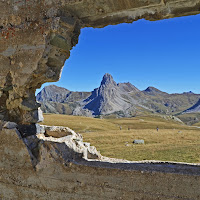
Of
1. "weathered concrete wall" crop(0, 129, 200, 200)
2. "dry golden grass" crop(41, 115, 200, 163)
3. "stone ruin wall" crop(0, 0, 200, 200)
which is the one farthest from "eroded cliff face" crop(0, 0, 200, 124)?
"dry golden grass" crop(41, 115, 200, 163)

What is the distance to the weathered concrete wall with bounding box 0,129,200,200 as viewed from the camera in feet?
10.7

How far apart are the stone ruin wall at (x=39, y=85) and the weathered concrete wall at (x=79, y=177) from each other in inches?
0.6

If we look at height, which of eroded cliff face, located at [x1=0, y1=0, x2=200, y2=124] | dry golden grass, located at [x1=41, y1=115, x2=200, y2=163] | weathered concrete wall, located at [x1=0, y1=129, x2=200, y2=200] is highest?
eroded cliff face, located at [x1=0, y1=0, x2=200, y2=124]

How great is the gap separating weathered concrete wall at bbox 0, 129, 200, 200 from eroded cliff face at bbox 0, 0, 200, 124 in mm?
715

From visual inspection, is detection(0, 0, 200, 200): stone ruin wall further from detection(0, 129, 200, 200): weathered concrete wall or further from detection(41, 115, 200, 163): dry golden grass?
detection(41, 115, 200, 163): dry golden grass

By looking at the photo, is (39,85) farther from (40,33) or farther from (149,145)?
(149,145)

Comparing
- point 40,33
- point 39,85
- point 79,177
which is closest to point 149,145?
point 39,85

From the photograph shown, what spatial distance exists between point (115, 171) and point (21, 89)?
2.43 meters

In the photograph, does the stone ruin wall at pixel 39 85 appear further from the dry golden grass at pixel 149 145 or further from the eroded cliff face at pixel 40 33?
the dry golden grass at pixel 149 145

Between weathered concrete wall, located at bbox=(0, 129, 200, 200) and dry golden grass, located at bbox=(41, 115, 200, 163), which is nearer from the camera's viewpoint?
weathered concrete wall, located at bbox=(0, 129, 200, 200)

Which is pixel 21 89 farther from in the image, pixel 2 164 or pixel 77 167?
pixel 77 167

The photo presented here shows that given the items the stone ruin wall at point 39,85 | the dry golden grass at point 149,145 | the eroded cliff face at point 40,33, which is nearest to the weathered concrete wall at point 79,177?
the stone ruin wall at point 39,85

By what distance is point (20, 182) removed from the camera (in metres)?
4.14

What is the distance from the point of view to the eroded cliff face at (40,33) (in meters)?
3.98
